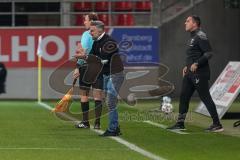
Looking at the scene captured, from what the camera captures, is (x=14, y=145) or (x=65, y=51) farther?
(x=65, y=51)

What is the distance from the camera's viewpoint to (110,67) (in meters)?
11.5

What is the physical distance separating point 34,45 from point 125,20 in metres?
3.92

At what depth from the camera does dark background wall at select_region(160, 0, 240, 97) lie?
25.9 m

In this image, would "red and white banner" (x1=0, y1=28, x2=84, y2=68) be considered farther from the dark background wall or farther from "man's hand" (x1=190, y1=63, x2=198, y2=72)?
"man's hand" (x1=190, y1=63, x2=198, y2=72)

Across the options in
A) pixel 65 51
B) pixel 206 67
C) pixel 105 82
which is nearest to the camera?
pixel 105 82

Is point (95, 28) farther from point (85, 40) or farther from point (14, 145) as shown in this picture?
point (14, 145)

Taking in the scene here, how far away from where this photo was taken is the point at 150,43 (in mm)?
24781

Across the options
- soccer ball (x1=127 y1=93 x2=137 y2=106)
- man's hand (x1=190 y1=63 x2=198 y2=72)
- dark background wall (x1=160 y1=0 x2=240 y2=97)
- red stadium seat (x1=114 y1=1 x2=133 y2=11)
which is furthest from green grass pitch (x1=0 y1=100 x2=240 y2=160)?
red stadium seat (x1=114 y1=1 x2=133 y2=11)

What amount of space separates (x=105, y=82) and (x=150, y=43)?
43.5 feet

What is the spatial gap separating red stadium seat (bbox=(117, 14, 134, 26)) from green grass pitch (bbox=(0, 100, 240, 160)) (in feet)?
35.2

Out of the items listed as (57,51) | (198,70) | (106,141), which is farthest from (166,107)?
(57,51)

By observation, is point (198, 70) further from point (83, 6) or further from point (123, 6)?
point (83, 6)

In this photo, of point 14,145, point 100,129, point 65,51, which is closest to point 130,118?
point 100,129

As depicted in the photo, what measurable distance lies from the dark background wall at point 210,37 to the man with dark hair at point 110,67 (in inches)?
553
